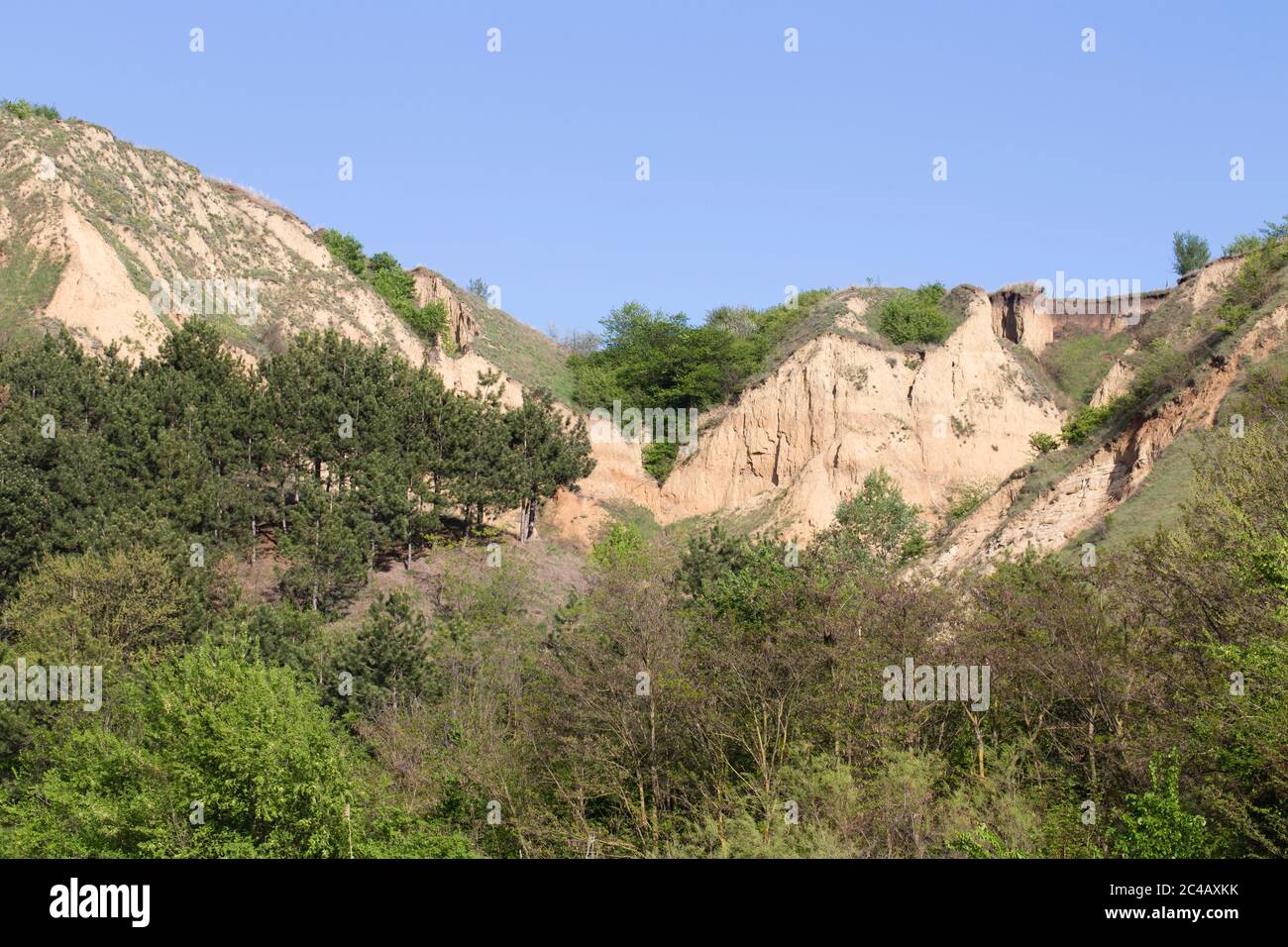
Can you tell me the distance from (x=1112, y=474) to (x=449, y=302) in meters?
49.6

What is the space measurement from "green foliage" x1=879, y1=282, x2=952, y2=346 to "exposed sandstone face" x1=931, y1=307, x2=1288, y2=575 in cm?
2349

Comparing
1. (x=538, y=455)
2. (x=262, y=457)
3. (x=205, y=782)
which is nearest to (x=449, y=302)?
(x=538, y=455)

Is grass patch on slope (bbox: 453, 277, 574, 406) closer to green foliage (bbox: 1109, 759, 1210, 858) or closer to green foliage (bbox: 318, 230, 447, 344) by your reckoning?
green foliage (bbox: 318, 230, 447, 344)

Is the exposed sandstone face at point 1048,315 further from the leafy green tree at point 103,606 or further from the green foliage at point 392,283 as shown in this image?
the leafy green tree at point 103,606

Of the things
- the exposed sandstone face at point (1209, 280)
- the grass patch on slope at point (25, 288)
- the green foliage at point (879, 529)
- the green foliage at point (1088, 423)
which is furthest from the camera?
the exposed sandstone face at point (1209, 280)

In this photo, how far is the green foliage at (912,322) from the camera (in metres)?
75.5

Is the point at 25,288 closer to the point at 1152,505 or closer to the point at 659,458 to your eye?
the point at 659,458

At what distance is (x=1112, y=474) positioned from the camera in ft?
165

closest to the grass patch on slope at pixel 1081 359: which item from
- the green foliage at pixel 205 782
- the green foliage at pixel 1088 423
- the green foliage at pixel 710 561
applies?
the green foliage at pixel 1088 423

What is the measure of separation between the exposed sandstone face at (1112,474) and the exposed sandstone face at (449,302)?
42279mm

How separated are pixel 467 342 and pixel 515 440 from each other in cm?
2768

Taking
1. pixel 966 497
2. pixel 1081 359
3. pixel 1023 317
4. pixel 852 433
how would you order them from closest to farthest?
pixel 966 497 → pixel 852 433 → pixel 1081 359 → pixel 1023 317
